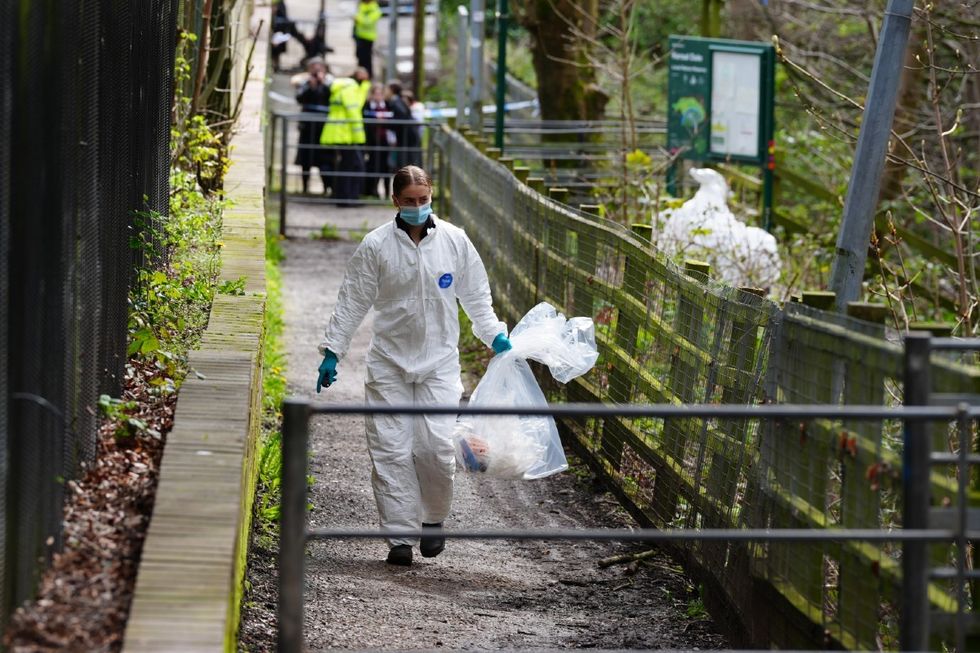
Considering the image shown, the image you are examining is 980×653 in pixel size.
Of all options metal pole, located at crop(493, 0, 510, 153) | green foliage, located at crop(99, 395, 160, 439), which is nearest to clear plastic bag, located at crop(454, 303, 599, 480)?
green foliage, located at crop(99, 395, 160, 439)

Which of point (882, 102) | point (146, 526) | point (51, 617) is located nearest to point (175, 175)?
point (882, 102)

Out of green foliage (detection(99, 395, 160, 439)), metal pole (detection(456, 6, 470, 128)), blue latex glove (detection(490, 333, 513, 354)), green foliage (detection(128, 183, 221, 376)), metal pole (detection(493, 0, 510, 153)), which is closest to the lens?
green foliage (detection(99, 395, 160, 439))

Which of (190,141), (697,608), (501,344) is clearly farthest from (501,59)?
(697,608)

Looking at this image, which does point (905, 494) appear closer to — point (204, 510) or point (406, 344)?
point (204, 510)

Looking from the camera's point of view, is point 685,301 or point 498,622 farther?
point 685,301

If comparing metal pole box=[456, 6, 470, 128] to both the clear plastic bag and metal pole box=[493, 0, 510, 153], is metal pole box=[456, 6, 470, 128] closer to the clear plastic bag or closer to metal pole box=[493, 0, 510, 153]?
metal pole box=[493, 0, 510, 153]

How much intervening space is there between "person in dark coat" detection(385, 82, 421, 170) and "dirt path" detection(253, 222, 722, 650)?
12090 mm

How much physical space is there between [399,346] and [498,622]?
5.24 feet

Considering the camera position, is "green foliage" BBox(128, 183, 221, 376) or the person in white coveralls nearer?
"green foliage" BBox(128, 183, 221, 376)

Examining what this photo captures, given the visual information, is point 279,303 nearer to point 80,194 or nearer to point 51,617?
point 80,194

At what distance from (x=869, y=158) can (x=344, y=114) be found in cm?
1485

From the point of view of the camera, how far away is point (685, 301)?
287 inches

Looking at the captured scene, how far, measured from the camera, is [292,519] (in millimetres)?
4191

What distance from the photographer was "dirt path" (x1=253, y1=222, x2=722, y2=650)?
6.08 metres
